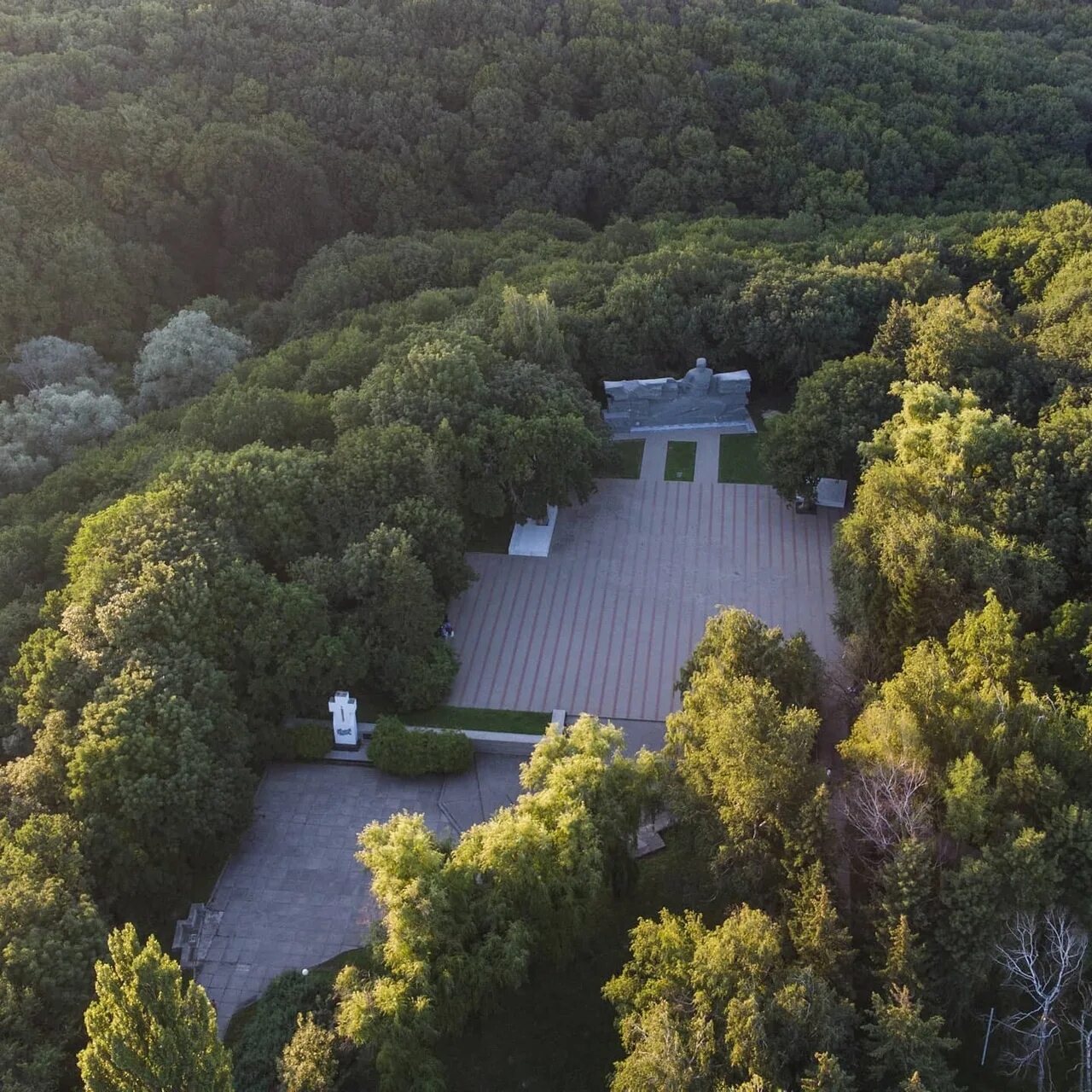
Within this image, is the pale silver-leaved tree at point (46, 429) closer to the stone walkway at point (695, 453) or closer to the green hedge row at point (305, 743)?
the green hedge row at point (305, 743)

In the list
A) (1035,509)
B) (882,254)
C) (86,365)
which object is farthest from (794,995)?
(86,365)

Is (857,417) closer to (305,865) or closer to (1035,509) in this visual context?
(1035,509)

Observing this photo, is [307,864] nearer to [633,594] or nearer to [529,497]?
[633,594]

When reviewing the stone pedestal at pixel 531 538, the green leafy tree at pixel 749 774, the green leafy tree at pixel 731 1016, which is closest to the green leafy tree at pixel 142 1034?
the green leafy tree at pixel 731 1016

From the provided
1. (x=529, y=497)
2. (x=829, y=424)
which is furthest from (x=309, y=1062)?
(x=829, y=424)

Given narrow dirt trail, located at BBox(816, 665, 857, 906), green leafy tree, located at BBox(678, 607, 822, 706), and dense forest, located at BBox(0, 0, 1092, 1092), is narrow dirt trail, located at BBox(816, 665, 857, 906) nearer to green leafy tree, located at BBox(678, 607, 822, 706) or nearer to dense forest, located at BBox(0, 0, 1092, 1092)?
dense forest, located at BBox(0, 0, 1092, 1092)
